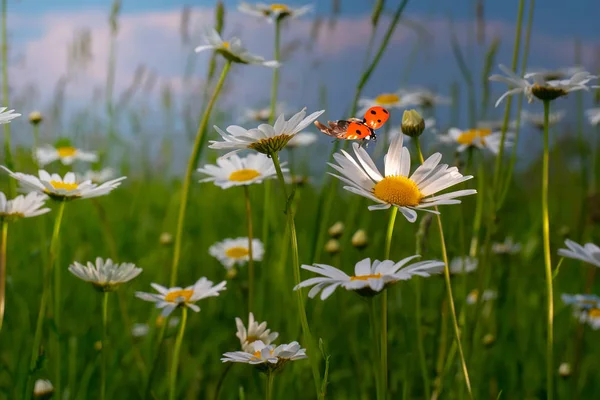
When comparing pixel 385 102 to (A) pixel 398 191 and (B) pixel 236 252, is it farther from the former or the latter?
(A) pixel 398 191

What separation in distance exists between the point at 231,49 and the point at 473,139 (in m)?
0.50

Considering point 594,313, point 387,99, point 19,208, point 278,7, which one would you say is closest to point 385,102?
point 387,99

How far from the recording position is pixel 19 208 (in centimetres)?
78

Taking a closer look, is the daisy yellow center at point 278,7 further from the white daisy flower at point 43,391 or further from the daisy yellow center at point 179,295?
the white daisy flower at point 43,391

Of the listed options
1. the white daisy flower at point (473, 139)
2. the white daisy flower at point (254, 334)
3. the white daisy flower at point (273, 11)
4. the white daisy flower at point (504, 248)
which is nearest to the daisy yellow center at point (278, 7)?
the white daisy flower at point (273, 11)

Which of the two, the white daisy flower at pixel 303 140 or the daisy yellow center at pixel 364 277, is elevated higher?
the daisy yellow center at pixel 364 277

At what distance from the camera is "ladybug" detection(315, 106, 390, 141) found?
72cm

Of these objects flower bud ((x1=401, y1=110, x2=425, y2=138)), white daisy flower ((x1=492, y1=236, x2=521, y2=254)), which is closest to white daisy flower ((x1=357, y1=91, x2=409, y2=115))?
white daisy flower ((x1=492, y1=236, x2=521, y2=254))

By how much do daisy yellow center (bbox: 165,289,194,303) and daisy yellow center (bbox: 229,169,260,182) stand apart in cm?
22

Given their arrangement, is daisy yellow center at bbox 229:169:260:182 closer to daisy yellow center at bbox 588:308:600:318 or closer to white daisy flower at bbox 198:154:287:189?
white daisy flower at bbox 198:154:287:189

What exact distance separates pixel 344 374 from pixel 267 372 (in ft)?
2.44

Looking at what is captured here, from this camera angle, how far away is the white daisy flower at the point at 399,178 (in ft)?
2.20

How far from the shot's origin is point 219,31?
111 cm

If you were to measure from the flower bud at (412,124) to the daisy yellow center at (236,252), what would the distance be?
72 centimetres
